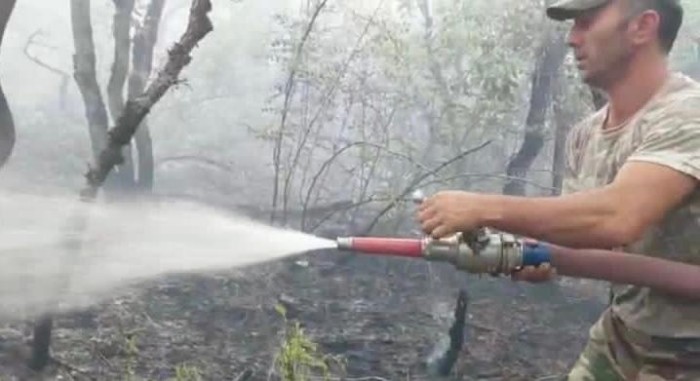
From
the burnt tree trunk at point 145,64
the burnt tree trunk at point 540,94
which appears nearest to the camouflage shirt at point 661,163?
the burnt tree trunk at point 540,94

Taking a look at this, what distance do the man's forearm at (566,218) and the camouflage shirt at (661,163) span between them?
0.21 m

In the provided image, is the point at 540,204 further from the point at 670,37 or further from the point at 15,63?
the point at 15,63

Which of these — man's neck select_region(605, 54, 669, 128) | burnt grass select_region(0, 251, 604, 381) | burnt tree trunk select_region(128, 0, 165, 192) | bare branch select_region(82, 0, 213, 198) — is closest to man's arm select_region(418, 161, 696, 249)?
man's neck select_region(605, 54, 669, 128)

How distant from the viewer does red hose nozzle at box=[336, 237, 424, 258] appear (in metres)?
2.87

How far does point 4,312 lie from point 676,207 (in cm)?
469

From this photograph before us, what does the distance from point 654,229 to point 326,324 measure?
15.6 ft

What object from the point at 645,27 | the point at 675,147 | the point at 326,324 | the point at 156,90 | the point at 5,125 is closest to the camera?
the point at 675,147

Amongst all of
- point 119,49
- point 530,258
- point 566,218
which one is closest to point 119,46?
point 119,49

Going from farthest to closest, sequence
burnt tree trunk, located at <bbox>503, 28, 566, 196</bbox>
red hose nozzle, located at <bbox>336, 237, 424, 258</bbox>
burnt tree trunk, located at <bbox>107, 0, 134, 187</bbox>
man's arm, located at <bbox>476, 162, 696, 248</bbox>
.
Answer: burnt tree trunk, located at <bbox>503, 28, 566, 196</bbox> < burnt tree trunk, located at <bbox>107, 0, 134, 187</bbox> < red hose nozzle, located at <bbox>336, 237, 424, 258</bbox> < man's arm, located at <bbox>476, 162, 696, 248</bbox>

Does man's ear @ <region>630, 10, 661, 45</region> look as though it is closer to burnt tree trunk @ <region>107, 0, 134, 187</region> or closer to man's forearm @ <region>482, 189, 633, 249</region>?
man's forearm @ <region>482, 189, 633, 249</region>

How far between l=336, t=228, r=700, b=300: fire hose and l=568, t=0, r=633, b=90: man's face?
0.59 m

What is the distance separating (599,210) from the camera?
2.61 meters

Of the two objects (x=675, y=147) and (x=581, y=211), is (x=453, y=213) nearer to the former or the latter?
(x=581, y=211)

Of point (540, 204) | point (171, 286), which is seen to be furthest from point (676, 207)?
point (171, 286)
